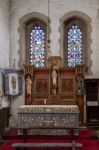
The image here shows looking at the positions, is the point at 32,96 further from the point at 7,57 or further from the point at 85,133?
the point at 85,133

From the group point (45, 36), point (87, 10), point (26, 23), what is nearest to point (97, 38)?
point (87, 10)

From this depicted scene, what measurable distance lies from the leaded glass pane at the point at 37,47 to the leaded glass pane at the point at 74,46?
1.22m

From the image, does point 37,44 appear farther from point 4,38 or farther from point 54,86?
point 54,86

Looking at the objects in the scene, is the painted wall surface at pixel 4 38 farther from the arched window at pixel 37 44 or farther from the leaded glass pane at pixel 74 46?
the leaded glass pane at pixel 74 46

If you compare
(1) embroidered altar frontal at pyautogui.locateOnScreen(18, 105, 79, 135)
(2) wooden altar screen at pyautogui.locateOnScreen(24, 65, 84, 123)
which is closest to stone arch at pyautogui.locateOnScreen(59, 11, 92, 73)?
(2) wooden altar screen at pyautogui.locateOnScreen(24, 65, 84, 123)

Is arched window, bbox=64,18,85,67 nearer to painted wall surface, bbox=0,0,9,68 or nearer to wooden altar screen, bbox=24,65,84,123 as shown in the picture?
wooden altar screen, bbox=24,65,84,123

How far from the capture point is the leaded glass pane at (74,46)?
1470 centimetres

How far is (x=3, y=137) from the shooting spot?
10.8 metres

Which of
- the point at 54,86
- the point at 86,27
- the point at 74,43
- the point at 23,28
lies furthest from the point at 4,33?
the point at 86,27

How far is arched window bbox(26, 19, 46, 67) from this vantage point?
1483 cm

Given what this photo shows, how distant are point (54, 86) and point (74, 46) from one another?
7.97ft

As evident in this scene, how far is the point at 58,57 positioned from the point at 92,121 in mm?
2945

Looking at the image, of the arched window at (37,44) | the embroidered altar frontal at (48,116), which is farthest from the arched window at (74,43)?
the embroidered altar frontal at (48,116)

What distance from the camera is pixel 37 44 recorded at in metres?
15.0
